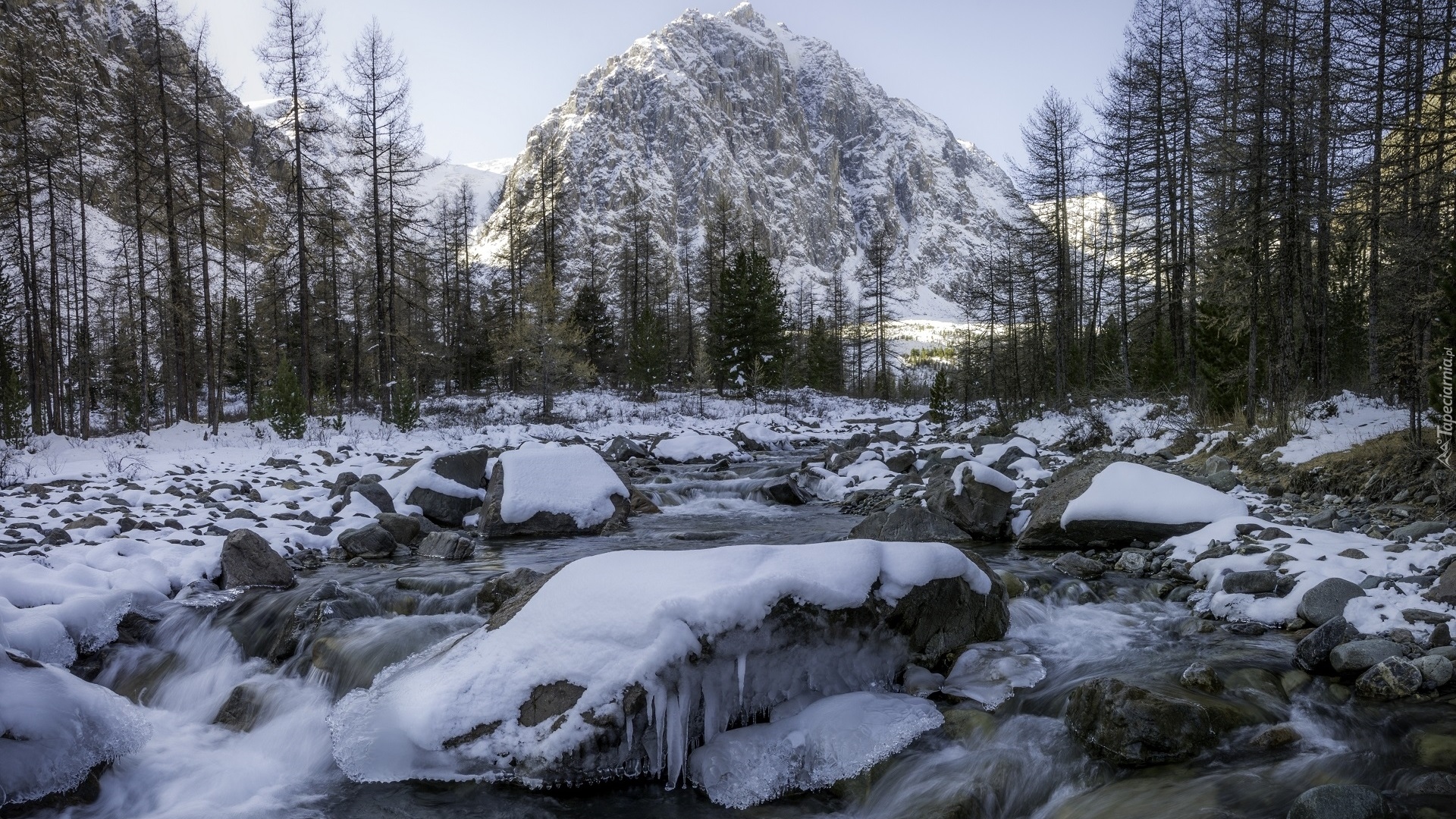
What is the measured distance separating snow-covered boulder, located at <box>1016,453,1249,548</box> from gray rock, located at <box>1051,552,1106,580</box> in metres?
0.60

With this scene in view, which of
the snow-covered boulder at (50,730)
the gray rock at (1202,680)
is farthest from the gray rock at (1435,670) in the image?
the snow-covered boulder at (50,730)

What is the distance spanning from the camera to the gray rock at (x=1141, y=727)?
3.64 meters

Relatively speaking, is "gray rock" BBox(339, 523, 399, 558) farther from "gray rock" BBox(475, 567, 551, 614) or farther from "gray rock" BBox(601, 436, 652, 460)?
"gray rock" BBox(601, 436, 652, 460)

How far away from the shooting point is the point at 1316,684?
13.6 feet

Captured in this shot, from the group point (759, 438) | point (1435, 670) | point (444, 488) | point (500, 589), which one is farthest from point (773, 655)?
point (759, 438)

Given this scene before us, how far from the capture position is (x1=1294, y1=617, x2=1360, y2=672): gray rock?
4277 mm

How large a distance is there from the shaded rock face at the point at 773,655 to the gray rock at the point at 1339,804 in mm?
2093

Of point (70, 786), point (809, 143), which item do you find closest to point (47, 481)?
point (70, 786)

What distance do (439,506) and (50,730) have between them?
243 inches

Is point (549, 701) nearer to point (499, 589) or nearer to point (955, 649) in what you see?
point (499, 589)

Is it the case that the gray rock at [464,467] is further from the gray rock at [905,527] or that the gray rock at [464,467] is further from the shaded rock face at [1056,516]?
the shaded rock face at [1056,516]

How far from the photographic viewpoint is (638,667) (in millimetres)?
3826

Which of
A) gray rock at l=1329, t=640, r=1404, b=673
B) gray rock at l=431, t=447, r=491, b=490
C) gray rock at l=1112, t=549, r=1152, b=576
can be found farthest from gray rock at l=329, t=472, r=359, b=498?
gray rock at l=1329, t=640, r=1404, b=673

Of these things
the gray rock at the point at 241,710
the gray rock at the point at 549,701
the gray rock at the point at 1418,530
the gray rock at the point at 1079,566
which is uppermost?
the gray rock at the point at 1418,530
